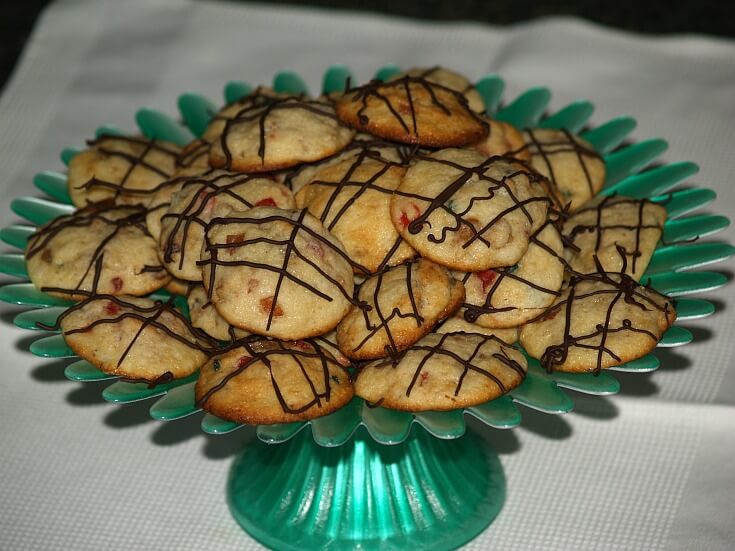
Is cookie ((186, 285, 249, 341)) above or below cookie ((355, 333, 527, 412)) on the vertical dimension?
below

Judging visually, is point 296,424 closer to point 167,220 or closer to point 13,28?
point 167,220

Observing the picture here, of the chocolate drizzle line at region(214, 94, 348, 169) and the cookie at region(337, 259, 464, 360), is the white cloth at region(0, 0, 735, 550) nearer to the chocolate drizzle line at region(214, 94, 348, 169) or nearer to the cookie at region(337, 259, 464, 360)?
the cookie at region(337, 259, 464, 360)

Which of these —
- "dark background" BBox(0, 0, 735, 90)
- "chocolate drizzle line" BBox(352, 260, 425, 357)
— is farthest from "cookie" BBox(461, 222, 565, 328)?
"dark background" BBox(0, 0, 735, 90)

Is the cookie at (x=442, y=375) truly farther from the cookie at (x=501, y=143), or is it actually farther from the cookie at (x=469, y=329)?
the cookie at (x=501, y=143)

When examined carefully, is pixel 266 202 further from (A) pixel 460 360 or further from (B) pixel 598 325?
(B) pixel 598 325

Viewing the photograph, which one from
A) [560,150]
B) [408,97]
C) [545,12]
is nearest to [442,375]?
[408,97]

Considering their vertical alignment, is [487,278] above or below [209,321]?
above
